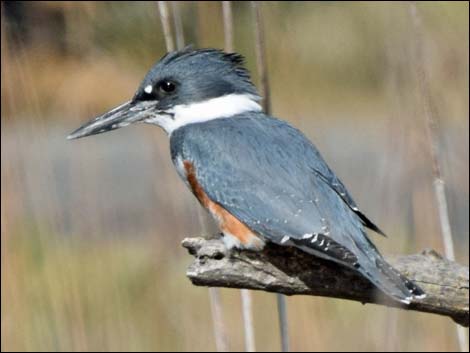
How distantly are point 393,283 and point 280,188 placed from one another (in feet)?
1.20

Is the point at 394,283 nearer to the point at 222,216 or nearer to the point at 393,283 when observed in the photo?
the point at 393,283

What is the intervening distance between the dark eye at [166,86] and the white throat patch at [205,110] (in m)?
0.05

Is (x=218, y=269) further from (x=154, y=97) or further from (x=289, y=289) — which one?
(x=154, y=97)

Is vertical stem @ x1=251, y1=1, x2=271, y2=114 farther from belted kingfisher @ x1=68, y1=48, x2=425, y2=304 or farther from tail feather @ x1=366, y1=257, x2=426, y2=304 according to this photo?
tail feather @ x1=366, y1=257, x2=426, y2=304

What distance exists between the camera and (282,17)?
3.24m

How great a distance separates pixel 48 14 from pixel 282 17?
1.85 meters

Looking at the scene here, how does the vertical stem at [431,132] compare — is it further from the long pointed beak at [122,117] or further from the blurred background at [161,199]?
the long pointed beak at [122,117]

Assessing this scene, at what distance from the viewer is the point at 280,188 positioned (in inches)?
99.6

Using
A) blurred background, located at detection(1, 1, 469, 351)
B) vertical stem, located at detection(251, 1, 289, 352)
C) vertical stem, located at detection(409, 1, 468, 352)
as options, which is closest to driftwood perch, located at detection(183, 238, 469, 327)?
vertical stem, located at detection(409, 1, 468, 352)

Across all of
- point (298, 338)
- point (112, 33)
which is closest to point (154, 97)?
point (298, 338)

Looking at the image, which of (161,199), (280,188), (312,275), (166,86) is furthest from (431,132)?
(161,199)

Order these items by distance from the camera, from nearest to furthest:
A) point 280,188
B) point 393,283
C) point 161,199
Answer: point 393,283 → point 280,188 → point 161,199

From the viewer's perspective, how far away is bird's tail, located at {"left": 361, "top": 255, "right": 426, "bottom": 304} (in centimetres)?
229

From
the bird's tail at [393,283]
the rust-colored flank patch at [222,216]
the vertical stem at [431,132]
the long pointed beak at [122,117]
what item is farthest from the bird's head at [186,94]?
the bird's tail at [393,283]
